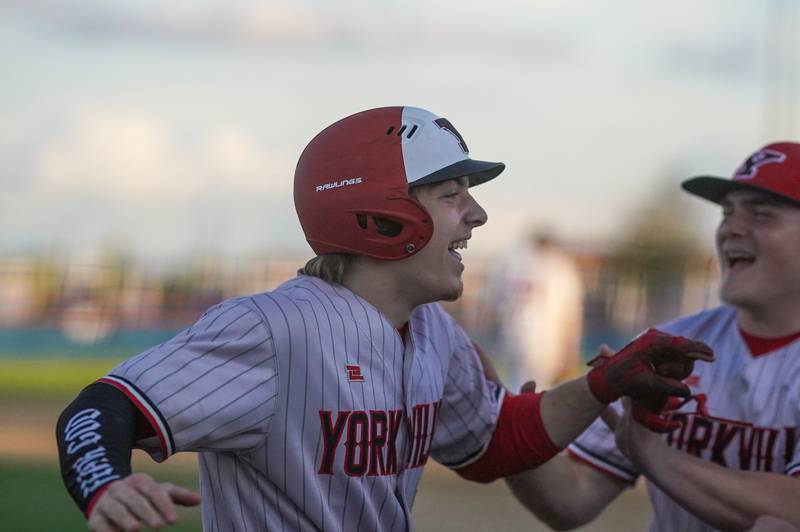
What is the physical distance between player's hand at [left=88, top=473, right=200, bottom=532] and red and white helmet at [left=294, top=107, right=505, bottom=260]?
3.49 feet

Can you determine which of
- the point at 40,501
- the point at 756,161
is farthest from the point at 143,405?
the point at 40,501

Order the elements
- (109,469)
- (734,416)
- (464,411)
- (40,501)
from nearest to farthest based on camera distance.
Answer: (109,469), (464,411), (734,416), (40,501)

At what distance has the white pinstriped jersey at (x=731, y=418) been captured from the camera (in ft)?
12.2

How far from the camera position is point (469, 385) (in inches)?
141

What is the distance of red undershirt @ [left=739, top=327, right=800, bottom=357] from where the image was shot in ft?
12.8

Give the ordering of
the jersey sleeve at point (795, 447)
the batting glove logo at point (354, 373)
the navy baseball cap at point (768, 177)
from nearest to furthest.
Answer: the batting glove logo at point (354, 373) < the jersey sleeve at point (795, 447) < the navy baseball cap at point (768, 177)

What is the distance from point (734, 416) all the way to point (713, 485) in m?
0.37

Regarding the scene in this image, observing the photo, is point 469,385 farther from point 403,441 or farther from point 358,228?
point 358,228

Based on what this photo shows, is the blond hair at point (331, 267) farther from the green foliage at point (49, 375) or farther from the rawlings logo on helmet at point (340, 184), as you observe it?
the green foliage at point (49, 375)

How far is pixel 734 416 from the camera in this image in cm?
384

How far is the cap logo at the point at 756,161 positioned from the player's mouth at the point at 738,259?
0.85 feet

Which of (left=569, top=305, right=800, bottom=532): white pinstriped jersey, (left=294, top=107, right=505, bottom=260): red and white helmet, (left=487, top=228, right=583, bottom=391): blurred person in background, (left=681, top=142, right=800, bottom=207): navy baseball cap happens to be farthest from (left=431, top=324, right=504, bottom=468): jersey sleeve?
(left=487, top=228, right=583, bottom=391): blurred person in background

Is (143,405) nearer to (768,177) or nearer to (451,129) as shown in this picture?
(451,129)

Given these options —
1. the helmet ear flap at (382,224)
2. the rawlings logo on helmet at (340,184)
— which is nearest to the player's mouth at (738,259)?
the helmet ear flap at (382,224)
